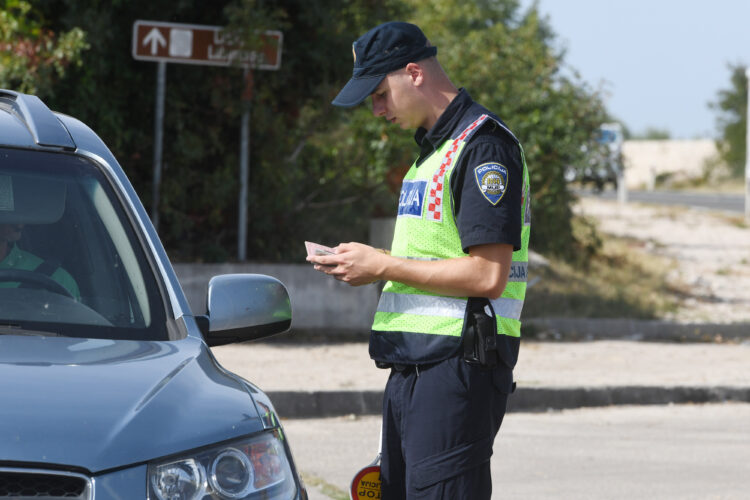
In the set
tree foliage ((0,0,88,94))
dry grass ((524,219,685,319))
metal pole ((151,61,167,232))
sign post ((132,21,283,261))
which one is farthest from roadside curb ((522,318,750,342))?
tree foliage ((0,0,88,94))

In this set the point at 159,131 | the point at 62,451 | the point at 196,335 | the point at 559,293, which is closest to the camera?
the point at 62,451

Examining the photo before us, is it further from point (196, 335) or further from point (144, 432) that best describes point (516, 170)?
point (144, 432)

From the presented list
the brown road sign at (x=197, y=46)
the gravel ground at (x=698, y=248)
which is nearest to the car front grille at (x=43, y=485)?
the brown road sign at (x=197, y=46)

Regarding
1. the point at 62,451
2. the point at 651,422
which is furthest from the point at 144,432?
the point at 651,422

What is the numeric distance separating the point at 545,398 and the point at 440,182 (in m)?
6.29

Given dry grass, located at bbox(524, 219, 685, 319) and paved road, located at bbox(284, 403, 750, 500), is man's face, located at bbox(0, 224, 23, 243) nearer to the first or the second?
paved road, located at bbox(284, 403, 750, 500)

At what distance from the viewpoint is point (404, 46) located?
3.28m

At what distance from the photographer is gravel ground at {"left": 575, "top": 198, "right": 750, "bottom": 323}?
52.1 ft

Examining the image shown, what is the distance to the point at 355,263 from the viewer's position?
10.6 ft

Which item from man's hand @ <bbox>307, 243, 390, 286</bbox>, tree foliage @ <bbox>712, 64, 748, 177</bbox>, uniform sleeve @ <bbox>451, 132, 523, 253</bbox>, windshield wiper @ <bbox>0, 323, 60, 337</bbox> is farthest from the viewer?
tree foliage @ <bbox>712, 64, 748, 177</bbox>

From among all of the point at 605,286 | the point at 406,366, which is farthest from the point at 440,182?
the point at 605,286

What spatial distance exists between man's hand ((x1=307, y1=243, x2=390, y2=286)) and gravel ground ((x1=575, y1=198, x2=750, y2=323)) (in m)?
11.1

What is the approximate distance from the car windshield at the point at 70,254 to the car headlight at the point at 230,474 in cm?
59

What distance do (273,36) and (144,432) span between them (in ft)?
31.4
